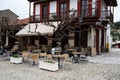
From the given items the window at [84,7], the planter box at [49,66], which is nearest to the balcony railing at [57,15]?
the window at [84,7]

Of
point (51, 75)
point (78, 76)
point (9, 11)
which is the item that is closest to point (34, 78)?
point (51, 75)

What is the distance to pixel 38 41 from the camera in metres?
26.3

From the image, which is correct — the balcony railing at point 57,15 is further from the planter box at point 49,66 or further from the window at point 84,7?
the planter box at point 49,66

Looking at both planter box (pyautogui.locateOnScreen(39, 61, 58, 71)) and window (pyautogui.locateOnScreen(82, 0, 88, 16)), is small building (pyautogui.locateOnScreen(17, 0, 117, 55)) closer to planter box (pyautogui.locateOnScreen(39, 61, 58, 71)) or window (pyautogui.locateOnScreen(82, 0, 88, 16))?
window (pyautogui.locateOnScreen(82, 0, 88, 16))

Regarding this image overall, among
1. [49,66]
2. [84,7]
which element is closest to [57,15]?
[84,7]

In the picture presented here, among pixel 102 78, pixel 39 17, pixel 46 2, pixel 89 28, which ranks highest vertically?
pixel 46 2

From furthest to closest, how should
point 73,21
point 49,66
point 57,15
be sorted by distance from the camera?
1. point 57,15
2. point 73,21
3. point 49,66

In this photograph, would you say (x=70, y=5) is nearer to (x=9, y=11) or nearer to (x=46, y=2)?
(x=46, y=2)

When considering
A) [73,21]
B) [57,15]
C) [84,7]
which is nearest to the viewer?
[73,21]

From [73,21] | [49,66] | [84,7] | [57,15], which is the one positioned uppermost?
[84,7]

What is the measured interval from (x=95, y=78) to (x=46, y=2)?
17.9 metres

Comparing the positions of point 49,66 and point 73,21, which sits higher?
point 73,21

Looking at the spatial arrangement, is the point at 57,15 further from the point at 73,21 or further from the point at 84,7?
Answer: the point at 84,7

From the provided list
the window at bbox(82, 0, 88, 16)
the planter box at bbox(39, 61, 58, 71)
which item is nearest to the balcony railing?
the window at bbox(82, 0, 88, 16)
